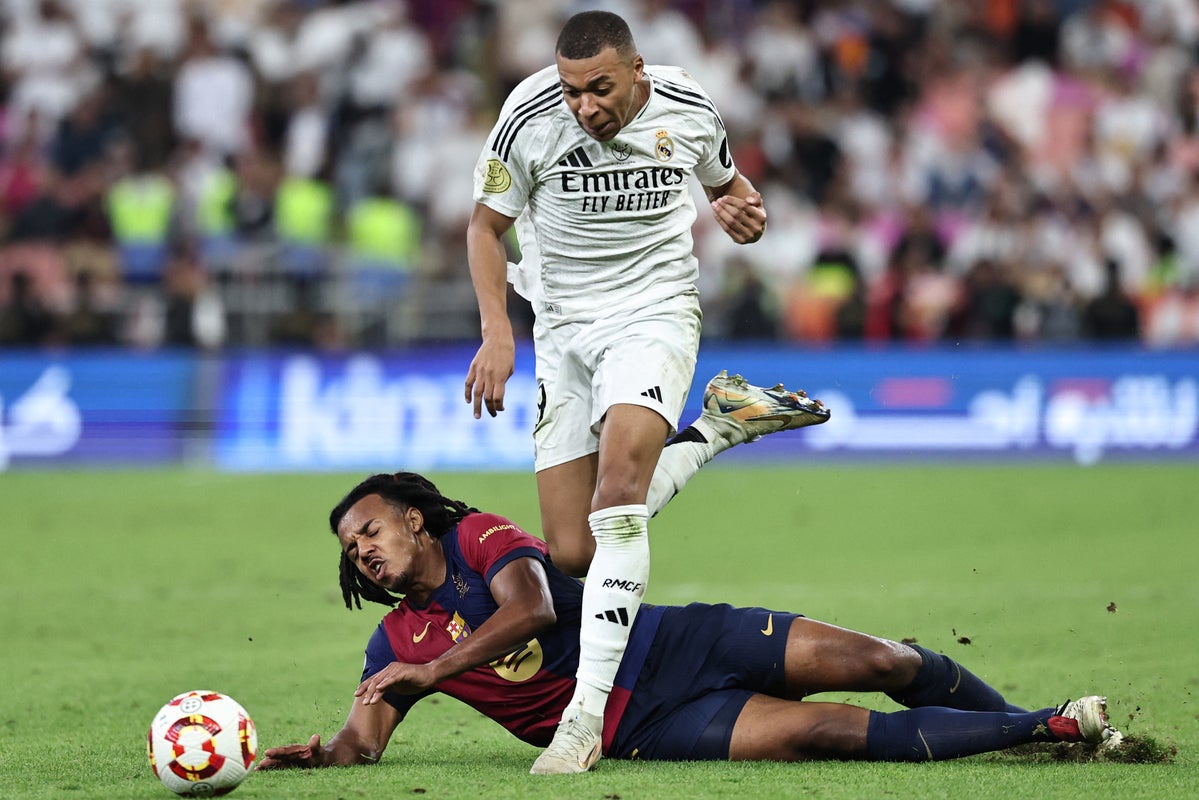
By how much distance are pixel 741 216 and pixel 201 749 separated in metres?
2.76

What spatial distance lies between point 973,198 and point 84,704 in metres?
14.3

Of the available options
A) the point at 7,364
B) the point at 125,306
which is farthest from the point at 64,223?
the point at 7,364

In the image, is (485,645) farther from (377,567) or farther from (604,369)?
(604,369)

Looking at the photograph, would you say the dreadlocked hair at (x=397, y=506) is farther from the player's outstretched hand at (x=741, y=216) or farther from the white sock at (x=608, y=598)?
the player's outstretched hand at (x=741, y=216)

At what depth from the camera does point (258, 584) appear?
10.8 m

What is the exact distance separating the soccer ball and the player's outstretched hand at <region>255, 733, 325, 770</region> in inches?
13.0

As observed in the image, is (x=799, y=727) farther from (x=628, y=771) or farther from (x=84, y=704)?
→ (x=84, y=704)

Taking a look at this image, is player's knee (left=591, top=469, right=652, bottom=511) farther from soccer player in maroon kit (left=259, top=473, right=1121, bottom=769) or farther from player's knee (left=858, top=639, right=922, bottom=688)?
player's knee (left=858, top=639, right=922, bottom=688)

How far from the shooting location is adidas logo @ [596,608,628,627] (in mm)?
5566

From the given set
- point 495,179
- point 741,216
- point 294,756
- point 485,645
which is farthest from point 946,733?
point 495,179

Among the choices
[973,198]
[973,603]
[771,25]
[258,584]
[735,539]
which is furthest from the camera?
[771,25]

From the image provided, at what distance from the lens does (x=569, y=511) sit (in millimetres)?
6668

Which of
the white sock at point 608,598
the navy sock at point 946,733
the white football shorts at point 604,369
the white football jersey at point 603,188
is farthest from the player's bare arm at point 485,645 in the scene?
the white football jersey at point 603,188

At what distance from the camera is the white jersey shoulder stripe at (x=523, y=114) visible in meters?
6.37
